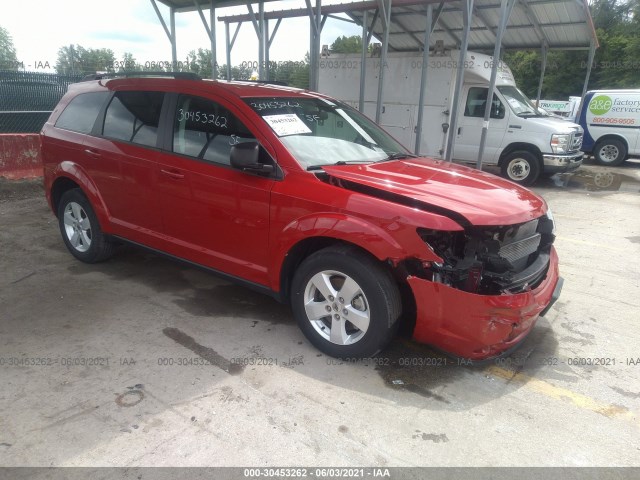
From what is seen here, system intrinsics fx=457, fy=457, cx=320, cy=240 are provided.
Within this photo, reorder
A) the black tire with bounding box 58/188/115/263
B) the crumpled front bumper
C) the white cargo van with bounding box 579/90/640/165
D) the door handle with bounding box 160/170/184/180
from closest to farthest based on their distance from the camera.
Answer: the crumpled front bumper < the door handle with bounding box 160/170/184/180 < the black tire with bounding box 58/188/115/263 < the white cargo van with bounding box 579/90/640/165

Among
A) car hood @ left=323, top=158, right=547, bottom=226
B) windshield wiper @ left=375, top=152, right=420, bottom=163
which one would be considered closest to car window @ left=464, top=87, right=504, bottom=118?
windshield wiper @ left=375, top=152, right=420, bottom=163

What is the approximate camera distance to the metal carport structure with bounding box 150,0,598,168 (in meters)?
8.59

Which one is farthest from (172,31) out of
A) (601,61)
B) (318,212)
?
(601,61)

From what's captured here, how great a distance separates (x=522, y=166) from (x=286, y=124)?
8.32 m

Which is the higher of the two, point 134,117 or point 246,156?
point 134,117

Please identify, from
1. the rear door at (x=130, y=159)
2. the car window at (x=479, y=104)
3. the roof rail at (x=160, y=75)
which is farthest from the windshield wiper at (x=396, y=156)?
the car window at (x=479, y=104)

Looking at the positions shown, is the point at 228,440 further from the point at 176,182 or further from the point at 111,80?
the point at 111,80

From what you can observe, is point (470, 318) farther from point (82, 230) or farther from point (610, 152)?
point (610, 152)

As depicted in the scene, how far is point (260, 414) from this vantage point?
8.56ft

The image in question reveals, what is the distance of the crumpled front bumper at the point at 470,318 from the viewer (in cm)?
265

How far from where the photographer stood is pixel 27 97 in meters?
9.05

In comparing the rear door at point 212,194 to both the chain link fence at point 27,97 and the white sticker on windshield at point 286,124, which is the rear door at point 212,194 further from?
the chain link fence at point 27,97

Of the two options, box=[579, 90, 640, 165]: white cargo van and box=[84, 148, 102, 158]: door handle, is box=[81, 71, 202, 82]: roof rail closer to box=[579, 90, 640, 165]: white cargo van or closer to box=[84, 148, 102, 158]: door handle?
box=[84, 148, 102, 158]: door handle

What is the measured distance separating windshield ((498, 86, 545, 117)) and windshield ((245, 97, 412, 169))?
7.28 metres
